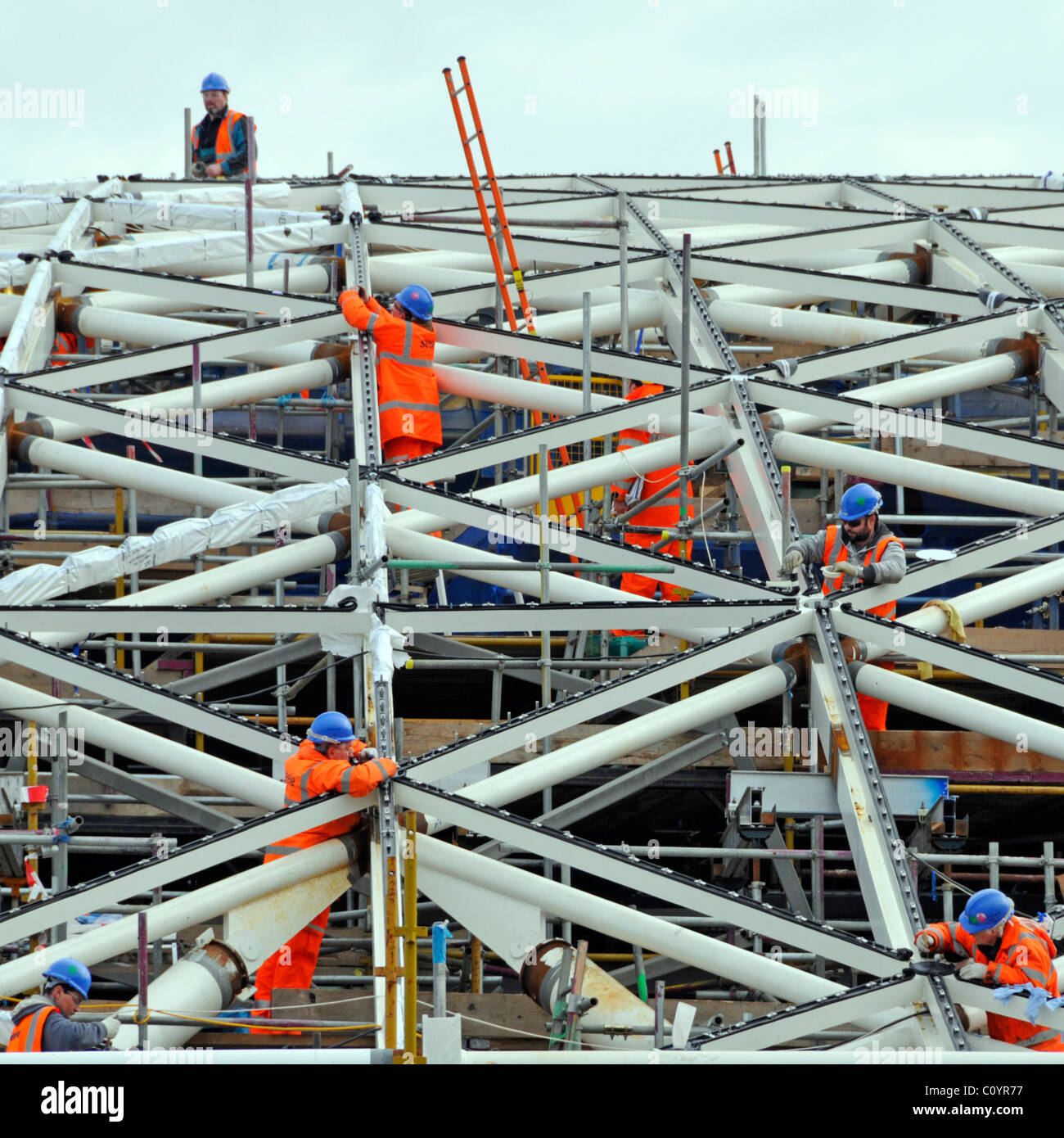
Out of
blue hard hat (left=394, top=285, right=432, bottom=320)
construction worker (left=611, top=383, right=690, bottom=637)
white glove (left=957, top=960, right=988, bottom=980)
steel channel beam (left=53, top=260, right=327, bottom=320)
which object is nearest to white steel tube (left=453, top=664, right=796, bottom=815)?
white glove (left=957, top=960, right=988, bottom=980)

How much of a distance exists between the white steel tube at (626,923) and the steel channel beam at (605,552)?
135 inches

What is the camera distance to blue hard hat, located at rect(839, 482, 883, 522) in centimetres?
1692

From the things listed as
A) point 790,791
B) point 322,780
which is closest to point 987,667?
point 790,791

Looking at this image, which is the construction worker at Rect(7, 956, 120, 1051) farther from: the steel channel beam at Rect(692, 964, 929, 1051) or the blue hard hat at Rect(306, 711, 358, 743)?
the steel channel beam at Rect(692, 964, 929, 1051)

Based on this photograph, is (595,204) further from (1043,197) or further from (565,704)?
(565,704)

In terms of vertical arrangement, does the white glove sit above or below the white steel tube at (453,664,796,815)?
below

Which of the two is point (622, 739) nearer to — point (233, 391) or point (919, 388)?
point (233, 391)

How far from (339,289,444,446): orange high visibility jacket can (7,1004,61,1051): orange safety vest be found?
29.9 feet

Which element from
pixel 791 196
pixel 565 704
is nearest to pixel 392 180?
pixel 791 196

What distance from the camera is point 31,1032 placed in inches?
467

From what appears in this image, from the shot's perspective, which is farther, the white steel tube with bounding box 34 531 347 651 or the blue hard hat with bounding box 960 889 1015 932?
the white steel tube with bounding box 34 531 347 651

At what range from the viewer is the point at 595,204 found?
27672 millimetres

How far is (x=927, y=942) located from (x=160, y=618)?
659 centimetres
